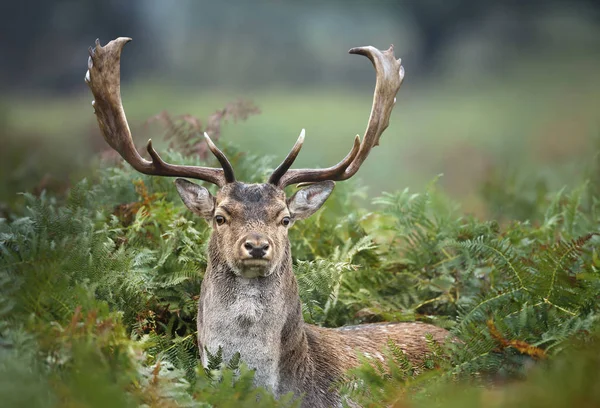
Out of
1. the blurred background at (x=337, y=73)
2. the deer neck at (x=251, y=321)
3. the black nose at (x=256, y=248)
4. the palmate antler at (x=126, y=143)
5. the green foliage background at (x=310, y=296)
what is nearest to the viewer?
the green foliage background at (x=310, y=296)

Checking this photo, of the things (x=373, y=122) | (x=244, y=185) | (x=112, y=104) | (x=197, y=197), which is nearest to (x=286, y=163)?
(x=244, y=185)

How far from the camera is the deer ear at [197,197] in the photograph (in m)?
6.80

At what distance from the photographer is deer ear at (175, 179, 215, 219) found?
6805mm

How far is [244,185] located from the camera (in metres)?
6.65

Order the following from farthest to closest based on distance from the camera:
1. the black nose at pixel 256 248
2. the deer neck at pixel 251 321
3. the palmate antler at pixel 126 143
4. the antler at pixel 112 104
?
the antler at pixel 112 104
the palmate antler at pixel 126 143
the deer neck at pixel 251 321
the black nose at pixel 256 248

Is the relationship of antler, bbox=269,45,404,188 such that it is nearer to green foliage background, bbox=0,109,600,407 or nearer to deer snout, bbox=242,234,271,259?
deer snout, bbox=242,234,271,259

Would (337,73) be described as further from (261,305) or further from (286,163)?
(261,305)

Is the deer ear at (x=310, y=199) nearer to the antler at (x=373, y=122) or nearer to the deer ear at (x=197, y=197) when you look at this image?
the antler at (x=373, y=122)

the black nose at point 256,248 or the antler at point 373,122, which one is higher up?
the antler at point 373,122

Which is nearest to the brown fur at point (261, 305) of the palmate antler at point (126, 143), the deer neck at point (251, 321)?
the deer neck at point (251, 321)

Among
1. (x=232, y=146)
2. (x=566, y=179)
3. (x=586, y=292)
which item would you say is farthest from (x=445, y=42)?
(x=586, y=292)

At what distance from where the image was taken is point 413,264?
27.9 feet

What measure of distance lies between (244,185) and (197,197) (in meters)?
0.40

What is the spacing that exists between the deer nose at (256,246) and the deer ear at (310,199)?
811 millimetres
